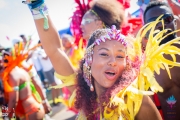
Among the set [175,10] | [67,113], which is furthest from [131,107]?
[67,113]

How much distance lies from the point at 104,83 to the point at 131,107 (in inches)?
9.7

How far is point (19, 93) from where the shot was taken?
119 inches

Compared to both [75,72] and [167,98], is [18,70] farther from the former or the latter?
[167,98]

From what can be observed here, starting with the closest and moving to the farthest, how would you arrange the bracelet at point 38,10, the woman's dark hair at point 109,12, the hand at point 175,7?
the bracelet at point 38,10 < the woman's dark hair at point 109,12 < the hand at point 175,7

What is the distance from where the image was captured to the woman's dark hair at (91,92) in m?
1.44

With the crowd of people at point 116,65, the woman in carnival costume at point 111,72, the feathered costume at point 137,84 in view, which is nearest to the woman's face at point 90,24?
the crowd of people at point 116,65

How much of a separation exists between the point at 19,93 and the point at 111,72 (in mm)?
1955

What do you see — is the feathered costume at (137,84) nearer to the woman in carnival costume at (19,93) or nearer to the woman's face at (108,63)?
the woman's face at (108,63)

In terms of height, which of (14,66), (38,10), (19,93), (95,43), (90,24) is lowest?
(19,93)

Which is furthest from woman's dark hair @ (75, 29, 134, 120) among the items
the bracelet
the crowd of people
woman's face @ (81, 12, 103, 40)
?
woman's face @ (81, 12, 103, 40)

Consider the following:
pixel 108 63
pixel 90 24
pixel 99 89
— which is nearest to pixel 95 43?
pixel 108 63

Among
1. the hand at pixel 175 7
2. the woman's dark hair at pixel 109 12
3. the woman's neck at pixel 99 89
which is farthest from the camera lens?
the hand at pixel 175 7

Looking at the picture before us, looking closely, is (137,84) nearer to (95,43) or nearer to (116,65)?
(116,65)

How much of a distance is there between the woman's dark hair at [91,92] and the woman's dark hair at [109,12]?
0.58 meters
